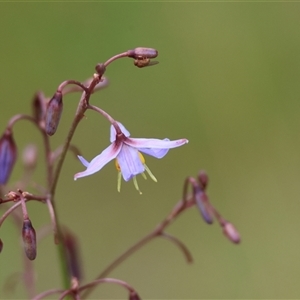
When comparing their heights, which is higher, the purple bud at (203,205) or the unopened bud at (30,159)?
the unopened bud at (30,159)

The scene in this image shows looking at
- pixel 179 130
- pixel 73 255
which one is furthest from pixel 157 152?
pixel 179 130

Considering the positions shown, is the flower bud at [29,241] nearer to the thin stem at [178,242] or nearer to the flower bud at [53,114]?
the flower bud at [53,114]

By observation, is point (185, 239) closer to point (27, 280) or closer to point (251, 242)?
point (251, 242)

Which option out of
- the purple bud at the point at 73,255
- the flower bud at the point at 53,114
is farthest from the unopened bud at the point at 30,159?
the flower bud at the point at 53,114

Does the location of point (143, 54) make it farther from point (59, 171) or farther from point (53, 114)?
point (59, 171)

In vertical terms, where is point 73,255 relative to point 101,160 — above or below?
below

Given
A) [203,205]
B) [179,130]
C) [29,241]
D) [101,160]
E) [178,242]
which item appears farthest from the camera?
[179,130]

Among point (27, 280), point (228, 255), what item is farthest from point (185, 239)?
point (27, 280)
